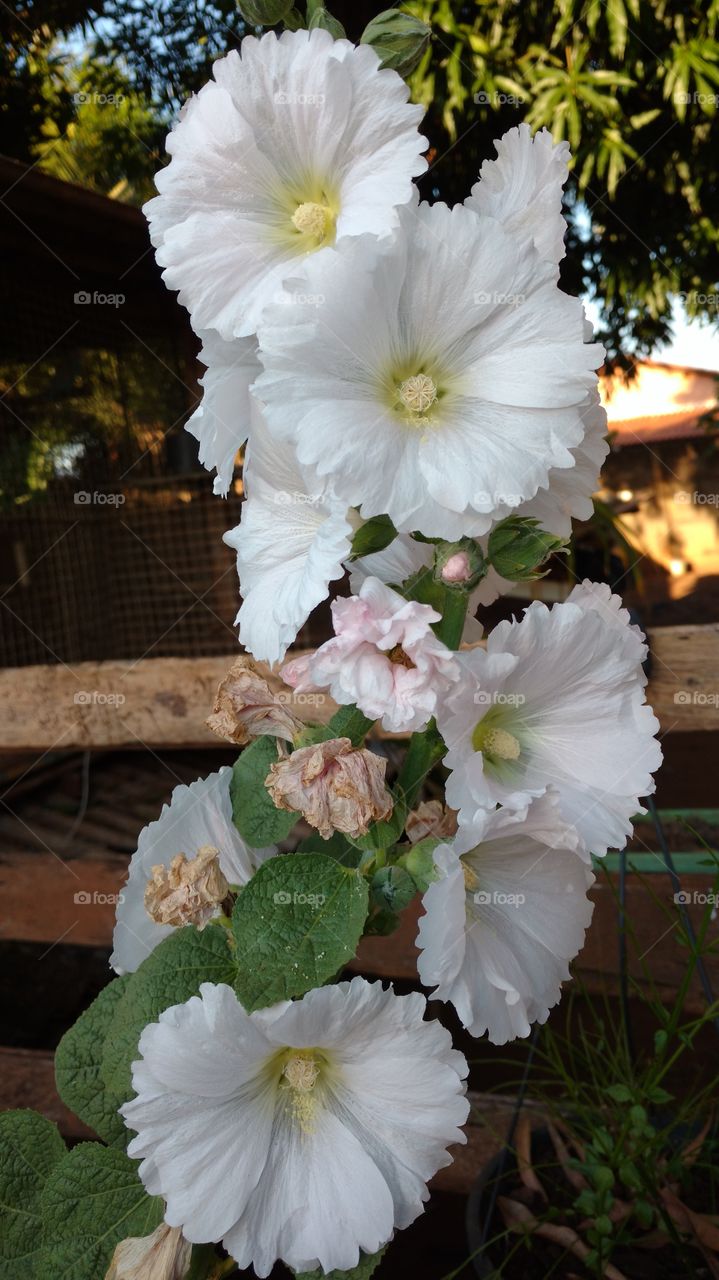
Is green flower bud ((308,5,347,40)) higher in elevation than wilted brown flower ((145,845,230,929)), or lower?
higher

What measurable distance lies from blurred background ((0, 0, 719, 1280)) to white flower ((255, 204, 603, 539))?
55.0 inches

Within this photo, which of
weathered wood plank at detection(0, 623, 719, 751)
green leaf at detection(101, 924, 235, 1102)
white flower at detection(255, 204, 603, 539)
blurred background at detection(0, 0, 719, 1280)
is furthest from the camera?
blurred background at detection(0, 0, 719, 1280)

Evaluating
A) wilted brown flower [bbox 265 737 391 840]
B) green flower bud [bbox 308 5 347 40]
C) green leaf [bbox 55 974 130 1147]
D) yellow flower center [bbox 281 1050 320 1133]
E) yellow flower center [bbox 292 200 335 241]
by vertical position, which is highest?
green flower bud [bbox 308 5 347 40]

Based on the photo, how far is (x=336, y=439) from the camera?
41 cm

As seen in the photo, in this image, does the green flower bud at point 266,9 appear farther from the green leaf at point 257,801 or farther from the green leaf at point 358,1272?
the green leaf at point 358,1272

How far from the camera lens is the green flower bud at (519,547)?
0.47 metres

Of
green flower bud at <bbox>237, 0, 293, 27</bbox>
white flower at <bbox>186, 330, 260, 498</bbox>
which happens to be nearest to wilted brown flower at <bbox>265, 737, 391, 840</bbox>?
white flower at <bbox>186, 330, 260, 498</bbox>

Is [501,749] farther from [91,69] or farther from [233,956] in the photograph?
[91,69]

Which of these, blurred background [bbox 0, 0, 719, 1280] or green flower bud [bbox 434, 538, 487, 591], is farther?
blurred background [bbox 0, 0, 719, 1280]

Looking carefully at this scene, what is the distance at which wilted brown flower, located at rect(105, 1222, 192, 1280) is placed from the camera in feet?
1.64

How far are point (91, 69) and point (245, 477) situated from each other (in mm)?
2910

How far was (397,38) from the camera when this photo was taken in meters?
0.50

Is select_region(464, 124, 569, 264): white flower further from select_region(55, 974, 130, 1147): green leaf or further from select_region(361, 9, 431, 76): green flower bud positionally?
select_region(55, 974, 130, 1147): green leaf

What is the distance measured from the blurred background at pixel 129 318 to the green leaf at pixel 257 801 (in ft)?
3.95
